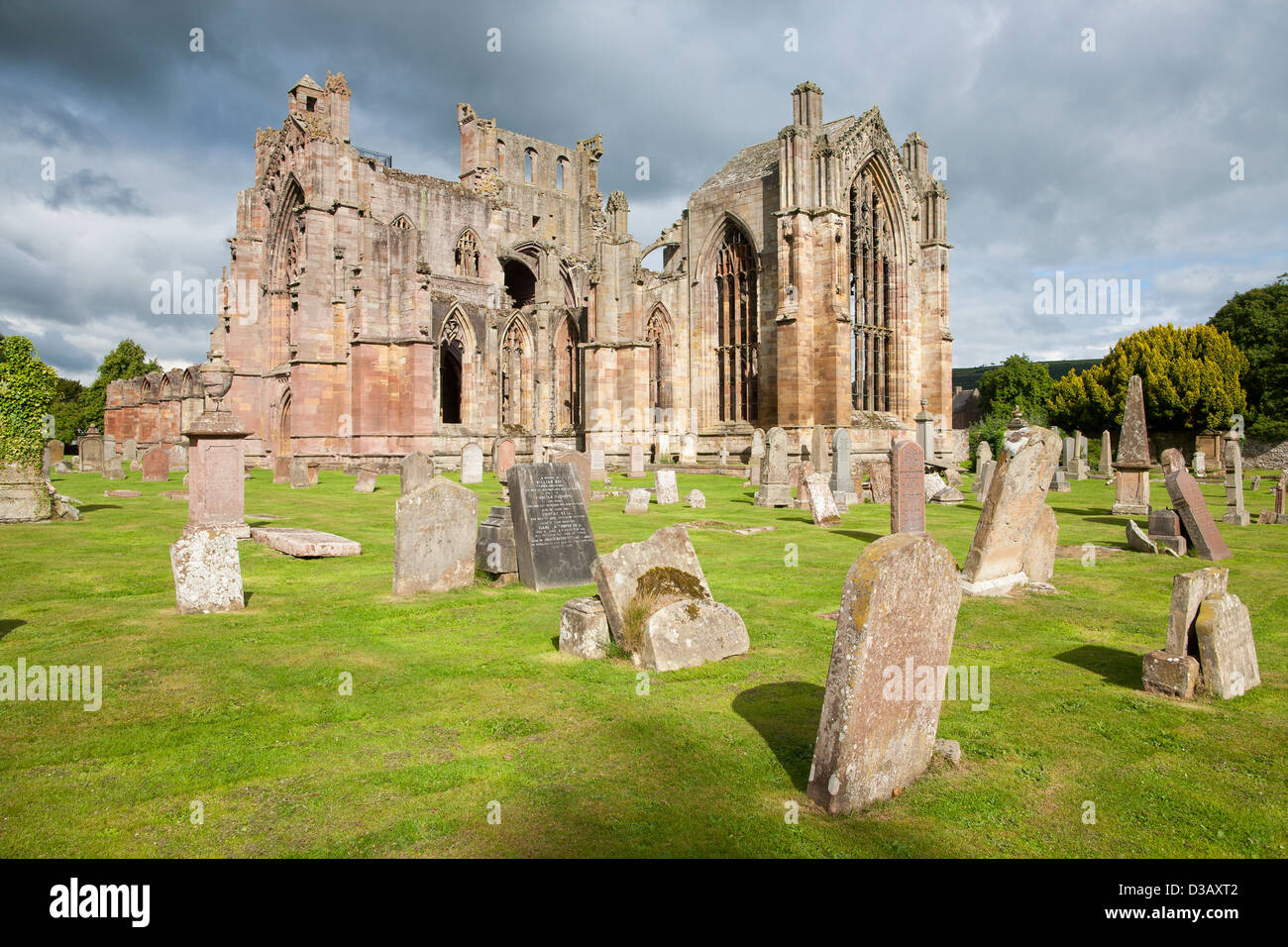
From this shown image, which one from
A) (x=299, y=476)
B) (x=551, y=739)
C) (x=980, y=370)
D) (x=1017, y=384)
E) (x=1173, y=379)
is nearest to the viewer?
(x=551, y=739)

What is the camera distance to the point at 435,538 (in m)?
8.10

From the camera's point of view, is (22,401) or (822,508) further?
(822,508)

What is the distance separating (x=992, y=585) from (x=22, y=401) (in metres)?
16.1

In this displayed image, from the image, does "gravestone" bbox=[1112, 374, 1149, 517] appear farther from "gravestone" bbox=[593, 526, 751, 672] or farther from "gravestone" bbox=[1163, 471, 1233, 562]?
"gravestone" bbox=[593, 526, 751, 672]

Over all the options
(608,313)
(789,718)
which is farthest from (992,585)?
(608,313)

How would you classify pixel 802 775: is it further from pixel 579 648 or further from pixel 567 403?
pixel 567 403

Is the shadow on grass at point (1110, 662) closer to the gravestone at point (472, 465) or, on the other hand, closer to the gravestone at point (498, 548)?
the gravestone at point (498, 548)

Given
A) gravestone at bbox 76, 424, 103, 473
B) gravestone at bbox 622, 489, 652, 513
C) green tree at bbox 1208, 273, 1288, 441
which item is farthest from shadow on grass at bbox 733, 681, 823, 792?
green tree at bbox 1208, 273, 1288, 441

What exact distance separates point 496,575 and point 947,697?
5.27 meters

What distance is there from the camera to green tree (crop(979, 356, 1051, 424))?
2239 inches

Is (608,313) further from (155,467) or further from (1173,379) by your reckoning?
(1173,379)

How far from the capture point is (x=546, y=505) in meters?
8.56

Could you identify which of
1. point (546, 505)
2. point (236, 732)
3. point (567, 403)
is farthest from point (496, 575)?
point (567, 403)

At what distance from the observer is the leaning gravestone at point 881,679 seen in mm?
3422
